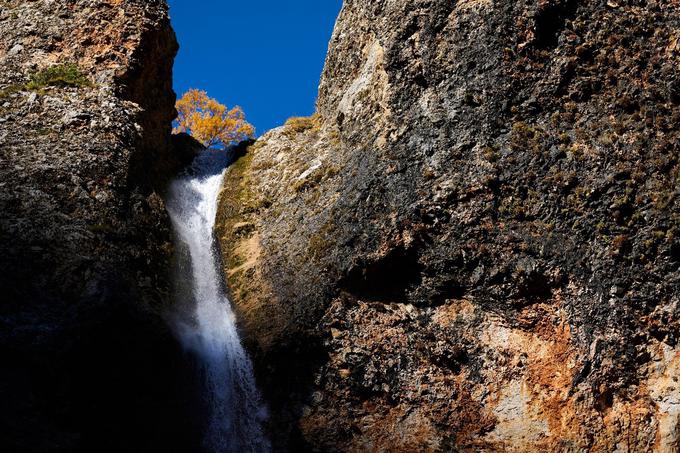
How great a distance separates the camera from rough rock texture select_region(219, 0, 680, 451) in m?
13.5

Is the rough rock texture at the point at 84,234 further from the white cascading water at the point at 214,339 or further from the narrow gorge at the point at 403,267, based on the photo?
the white cascading water at the point at 214,339

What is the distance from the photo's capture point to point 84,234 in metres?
15.6

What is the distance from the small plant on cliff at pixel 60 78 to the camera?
20297 millimetres

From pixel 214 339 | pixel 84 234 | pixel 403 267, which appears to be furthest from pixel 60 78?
pixel 403 267

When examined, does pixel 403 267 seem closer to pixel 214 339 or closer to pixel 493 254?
pixel 493 254

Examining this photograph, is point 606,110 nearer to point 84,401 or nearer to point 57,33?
point 84,401

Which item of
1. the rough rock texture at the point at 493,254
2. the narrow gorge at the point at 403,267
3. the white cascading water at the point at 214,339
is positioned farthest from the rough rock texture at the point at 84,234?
the rough rock texture at the point at 493,254

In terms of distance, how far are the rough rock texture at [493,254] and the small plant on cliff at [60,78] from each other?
27.7ft

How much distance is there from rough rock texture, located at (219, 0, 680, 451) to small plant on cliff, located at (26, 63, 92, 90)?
8.45m

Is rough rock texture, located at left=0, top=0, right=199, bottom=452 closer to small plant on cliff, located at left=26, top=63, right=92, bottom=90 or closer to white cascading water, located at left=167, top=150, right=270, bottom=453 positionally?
small plant on cliff, located at left=26, top=63, right=92, bottom=90

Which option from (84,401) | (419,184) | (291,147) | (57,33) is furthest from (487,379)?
(57,33)

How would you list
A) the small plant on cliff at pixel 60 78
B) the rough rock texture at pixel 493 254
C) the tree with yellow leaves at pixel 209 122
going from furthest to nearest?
the tree with yellow leaves at pixel 209 122 → the small plant on cliff at pixel 60 78 → the rough rock texture at pixel 493 254

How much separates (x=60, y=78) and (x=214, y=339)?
1068 cm

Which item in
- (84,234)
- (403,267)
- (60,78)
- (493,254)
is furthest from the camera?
(60,78)
